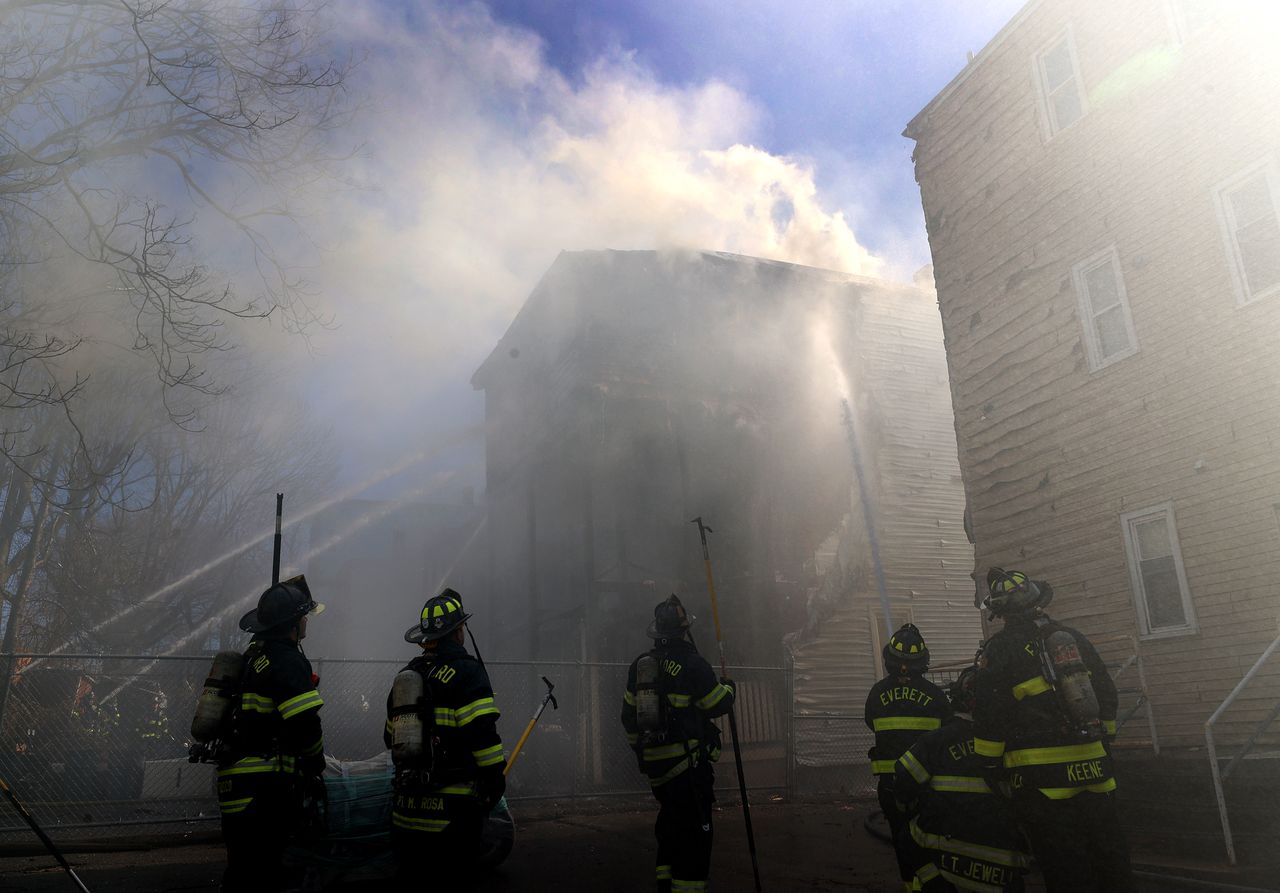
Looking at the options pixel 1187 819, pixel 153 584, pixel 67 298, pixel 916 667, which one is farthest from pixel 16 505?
pixel 1187 819

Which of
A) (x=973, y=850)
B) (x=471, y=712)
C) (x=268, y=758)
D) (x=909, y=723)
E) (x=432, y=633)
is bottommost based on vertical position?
(x=973, y=850)

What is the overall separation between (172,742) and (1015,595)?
1046cm

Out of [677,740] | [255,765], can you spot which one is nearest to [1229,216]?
[677,740]

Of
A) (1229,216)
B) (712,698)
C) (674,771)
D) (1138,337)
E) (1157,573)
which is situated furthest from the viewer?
(1138,337)

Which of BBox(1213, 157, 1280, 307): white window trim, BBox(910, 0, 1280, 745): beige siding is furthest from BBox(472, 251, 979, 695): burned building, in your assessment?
BBox(1213, 157, 1280, 307): white window trim

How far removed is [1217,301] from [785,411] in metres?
10.1

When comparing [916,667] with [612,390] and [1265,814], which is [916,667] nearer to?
[1265,814]

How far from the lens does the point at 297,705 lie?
4074 millimetres

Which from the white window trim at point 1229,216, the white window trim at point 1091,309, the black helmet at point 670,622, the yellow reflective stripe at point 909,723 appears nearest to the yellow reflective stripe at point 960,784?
the yellow reflective stripe at point 909,723

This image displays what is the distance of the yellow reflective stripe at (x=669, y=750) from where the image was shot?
5113 millimetres

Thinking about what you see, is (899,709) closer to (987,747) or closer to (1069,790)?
(987,747)

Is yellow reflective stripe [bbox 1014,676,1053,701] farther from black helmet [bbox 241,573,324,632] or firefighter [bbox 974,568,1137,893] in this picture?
black helmet [bbox 241,573,324,632]

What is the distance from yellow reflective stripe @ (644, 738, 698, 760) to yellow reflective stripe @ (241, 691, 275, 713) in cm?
221

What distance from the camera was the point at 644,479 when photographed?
1739 cm
